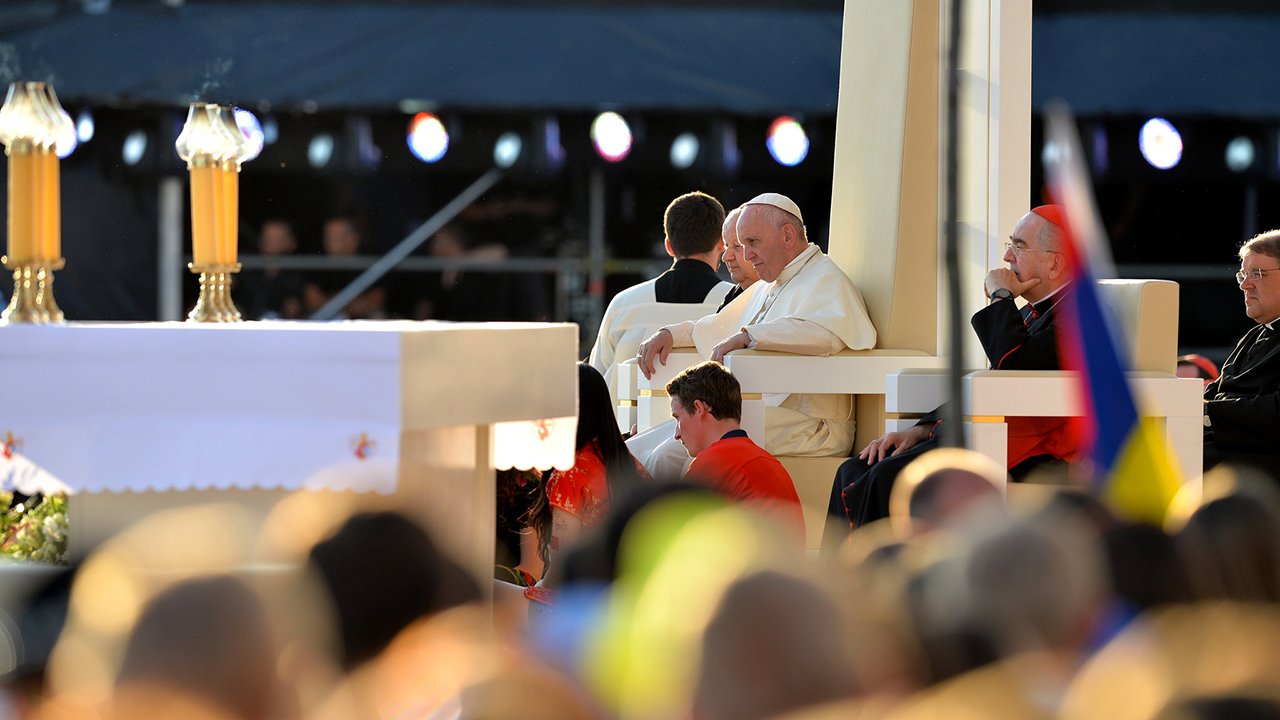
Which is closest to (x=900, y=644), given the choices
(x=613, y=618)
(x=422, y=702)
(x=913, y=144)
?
(x=613, y=618)

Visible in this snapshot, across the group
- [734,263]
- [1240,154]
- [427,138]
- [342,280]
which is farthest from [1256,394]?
[342,280]

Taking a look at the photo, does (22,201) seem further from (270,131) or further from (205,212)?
(270,131)

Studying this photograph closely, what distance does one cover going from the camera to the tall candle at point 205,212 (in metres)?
2.67

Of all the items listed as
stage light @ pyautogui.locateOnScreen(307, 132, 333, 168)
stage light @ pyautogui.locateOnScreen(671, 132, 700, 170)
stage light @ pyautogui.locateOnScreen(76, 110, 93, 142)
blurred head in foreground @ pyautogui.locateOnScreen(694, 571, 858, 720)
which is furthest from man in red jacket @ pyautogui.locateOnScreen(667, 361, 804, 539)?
stage light @ pyautogui.locateOnScreen(76, 110, 93, 142)

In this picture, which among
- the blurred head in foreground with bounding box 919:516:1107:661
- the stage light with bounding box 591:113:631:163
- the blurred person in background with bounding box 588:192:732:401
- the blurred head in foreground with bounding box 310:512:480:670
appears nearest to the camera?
the blurred head in foreground with bounding box 919:516:1107:661

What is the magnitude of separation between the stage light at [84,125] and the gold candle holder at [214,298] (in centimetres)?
721

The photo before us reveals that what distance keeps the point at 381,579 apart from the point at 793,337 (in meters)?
3.37

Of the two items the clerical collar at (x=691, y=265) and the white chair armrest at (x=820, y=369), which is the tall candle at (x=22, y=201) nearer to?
the white chair armrest at (x=820, y=369)

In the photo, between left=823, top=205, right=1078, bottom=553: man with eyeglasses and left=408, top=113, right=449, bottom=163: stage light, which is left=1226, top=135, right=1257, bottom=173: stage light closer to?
left=823, top=205, right=1078, bottom=553: man with eyeglasses

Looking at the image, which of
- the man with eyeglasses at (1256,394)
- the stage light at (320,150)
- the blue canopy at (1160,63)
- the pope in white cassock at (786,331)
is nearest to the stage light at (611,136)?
the stage light at (320,150)

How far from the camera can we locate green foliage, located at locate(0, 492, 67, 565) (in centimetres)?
250

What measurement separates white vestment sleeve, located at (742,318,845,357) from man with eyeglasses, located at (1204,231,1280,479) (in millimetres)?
1342

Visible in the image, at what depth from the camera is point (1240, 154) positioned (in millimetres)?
8891

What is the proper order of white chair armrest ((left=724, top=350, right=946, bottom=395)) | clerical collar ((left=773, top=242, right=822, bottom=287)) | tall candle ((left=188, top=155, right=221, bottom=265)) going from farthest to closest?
1. clerical collar ((left=773, top=242, right=822, bottom=287))
2. white chair armrest ((left=724, top=350, right=946, bottom=395))
3. tall candle ((left=188, top=155, right=221, bottom=265))
